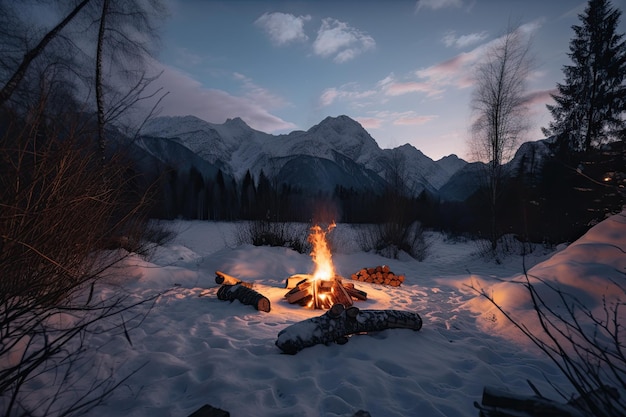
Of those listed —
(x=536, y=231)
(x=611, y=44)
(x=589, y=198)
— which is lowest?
(x=536, y=231)

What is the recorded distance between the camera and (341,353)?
329 cm

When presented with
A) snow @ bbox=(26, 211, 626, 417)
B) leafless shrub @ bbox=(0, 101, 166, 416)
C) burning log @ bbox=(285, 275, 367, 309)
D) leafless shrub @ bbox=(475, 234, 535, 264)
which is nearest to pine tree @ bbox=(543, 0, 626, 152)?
leafless shrub @ bbox=(475, 234, 535, 264)

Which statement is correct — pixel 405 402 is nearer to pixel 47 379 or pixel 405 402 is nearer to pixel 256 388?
pixel 256 388

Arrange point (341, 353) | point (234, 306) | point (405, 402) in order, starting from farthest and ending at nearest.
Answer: point (234, 306) < point (341, 353) < point (405, 402)

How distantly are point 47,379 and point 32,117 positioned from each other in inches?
86.0

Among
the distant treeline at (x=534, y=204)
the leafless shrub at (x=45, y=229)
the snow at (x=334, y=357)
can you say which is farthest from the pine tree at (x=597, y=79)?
the leafless shrub at (x=45, y=229)

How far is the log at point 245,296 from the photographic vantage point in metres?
4.97

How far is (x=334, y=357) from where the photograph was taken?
10.5ft

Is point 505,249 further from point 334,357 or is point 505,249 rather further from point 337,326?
point 334,357

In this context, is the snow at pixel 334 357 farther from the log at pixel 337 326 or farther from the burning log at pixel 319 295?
the burning log at pixel 319 295

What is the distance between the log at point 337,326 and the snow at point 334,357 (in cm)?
10

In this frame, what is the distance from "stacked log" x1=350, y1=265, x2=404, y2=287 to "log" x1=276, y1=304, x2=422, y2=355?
3.94 m

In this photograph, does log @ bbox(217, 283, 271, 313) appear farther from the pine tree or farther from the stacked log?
the pine tree

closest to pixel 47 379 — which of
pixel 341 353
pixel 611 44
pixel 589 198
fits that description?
pixel 341 353
